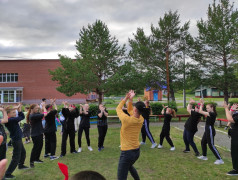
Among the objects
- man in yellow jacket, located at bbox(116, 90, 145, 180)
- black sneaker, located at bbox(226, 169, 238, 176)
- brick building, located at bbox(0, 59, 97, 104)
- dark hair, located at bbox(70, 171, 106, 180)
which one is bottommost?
black sneaker, located at bbox(226, 169, 238, 176)

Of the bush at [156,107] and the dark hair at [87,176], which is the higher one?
the dark hair at [87,176]

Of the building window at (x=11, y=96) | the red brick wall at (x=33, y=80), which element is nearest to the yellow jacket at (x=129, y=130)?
the red brick wall at (x=33, y=80)

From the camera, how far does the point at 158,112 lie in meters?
19.2

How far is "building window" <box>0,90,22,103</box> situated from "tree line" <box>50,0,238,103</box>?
25.7 m

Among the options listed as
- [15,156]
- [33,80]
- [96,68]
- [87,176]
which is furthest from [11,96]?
[87,176]

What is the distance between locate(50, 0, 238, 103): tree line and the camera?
1900 cm

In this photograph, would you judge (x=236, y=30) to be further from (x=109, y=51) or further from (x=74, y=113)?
(x=74, y=113)

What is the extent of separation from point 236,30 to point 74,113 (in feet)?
70.5

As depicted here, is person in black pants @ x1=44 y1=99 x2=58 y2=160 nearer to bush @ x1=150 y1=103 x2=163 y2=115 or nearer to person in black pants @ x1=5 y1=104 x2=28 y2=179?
person in black pants @ x1=5 y1=104 x2=28 y2=179

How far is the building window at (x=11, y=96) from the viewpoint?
4109 cm

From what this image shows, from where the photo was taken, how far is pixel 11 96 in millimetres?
41344

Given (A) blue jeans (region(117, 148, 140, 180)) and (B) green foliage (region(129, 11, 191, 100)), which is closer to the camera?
(A) blue jeans (region(117, 148, 140, 180))

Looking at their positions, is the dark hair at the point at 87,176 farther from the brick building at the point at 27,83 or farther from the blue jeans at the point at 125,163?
the brick building at the point at 27,83

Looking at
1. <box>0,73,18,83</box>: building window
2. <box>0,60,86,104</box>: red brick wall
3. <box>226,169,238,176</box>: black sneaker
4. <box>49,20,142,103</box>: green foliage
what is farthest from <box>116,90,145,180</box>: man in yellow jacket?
<box>0,73,18,83</box>: building window
